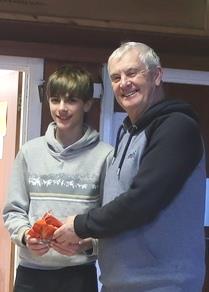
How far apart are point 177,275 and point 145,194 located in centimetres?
20

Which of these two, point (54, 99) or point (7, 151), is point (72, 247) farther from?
point (7, 151)

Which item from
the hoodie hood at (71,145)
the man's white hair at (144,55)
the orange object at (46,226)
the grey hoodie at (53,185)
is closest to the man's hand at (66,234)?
the orange object at (46,226)

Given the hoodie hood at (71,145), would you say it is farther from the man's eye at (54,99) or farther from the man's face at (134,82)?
the man's face at (134,82)

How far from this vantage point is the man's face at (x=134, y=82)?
4.49ft

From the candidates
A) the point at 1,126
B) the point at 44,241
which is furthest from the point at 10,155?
the point at 44,241

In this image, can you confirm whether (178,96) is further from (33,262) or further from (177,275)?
(177,275)

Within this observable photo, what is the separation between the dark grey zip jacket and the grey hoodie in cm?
29

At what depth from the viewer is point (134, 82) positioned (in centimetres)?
137

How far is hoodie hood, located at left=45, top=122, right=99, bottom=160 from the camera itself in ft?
5.50

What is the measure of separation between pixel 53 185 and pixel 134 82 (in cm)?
44

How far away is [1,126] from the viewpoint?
9.37 ft

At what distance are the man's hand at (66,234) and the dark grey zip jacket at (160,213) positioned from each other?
1.7 inches

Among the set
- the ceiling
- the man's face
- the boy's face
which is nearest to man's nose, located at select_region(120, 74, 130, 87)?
the man's face

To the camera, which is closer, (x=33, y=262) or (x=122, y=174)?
(x=122, y=174)
